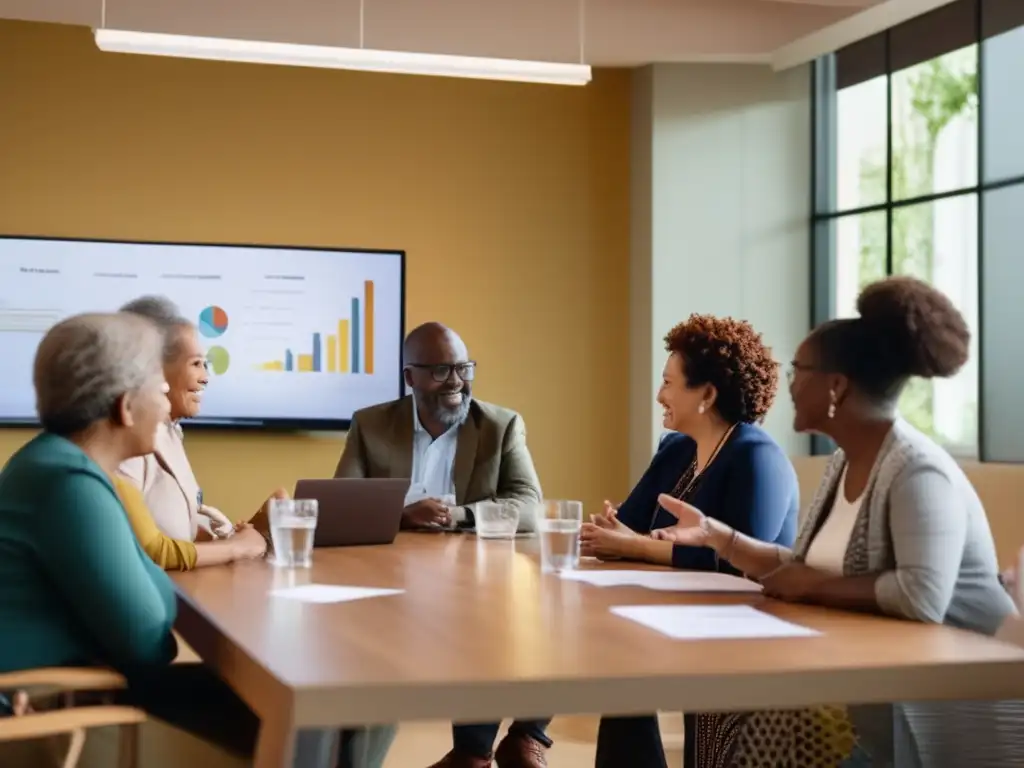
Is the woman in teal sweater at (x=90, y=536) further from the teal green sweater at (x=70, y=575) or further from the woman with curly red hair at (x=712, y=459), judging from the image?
the woman with curly red hair at (x=712, y=459)

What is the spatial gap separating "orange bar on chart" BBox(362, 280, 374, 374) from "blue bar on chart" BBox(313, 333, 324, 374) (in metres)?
0.20

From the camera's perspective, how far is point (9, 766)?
2.01m

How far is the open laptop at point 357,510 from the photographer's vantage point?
3373 millimetres

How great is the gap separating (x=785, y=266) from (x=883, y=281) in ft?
13.8

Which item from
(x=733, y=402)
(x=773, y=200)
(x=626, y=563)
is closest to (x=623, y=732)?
(x=626, y=563)

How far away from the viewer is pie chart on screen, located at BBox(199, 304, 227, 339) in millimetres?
6074

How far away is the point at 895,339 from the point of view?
245 centimetres

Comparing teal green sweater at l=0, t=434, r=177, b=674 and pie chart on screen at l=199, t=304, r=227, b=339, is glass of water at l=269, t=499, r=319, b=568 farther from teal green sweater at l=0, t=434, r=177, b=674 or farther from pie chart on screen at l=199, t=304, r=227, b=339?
pie chart on screen at l=199, t=304, r=227, b=339

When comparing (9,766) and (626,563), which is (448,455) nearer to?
(626,563)

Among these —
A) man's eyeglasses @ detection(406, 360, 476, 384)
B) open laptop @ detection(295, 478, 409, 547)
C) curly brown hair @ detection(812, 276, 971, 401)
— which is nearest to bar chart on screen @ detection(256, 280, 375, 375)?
man's eyeglasses @ detection(406, 360, 476, 384)

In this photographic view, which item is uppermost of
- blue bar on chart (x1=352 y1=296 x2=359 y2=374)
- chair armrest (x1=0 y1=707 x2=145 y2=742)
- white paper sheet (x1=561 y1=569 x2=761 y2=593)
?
blue bar on chart (x1=352 y1=296 x2=359 y2=374)

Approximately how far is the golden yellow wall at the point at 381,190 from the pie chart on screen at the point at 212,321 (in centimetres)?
35

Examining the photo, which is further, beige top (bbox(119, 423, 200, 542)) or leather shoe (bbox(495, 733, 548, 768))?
leather shoe (bbox(495, 733, 548, 768))

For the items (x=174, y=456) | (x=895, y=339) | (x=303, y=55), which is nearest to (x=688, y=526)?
(x=895, y=339)
